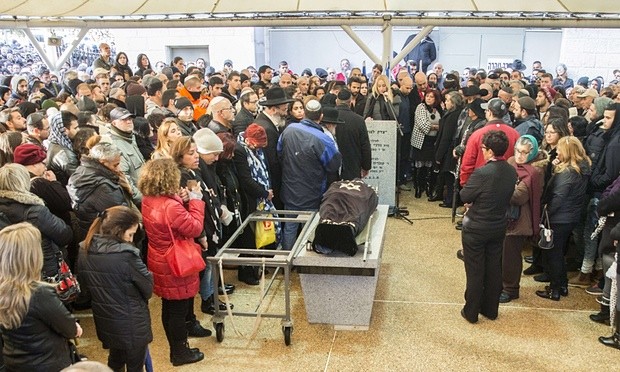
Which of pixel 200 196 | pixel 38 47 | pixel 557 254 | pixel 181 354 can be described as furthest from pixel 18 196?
pixel 38 47

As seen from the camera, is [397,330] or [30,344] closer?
[30,344]

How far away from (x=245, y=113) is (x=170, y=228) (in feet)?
8.33

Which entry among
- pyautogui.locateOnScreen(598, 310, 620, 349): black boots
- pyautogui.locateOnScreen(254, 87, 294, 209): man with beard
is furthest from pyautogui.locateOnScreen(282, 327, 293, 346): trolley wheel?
pyautogui.locateOnScreen(598, 310, 620, 349): black boots

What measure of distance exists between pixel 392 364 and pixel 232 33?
591 inches

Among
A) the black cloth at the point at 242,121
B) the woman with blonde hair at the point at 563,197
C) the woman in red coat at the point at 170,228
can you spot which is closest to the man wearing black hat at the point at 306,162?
the black cloth at the point at 242,121

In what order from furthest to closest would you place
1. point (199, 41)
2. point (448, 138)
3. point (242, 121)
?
point (199, 41) → point (448, 138) → point (242, 121)

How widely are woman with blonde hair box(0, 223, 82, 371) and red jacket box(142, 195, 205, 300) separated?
0.92m

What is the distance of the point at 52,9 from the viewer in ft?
28.8

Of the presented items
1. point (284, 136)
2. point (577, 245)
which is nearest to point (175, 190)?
point (284, 136)

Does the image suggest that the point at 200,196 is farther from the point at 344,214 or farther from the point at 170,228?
the point at 344,214

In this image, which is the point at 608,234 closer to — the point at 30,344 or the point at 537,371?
the point at 537,371

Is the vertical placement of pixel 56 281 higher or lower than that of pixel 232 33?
lower

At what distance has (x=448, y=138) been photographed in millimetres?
7660

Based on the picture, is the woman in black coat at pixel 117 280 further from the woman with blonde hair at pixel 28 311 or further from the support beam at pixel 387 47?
the support beam at pixel 387 47
